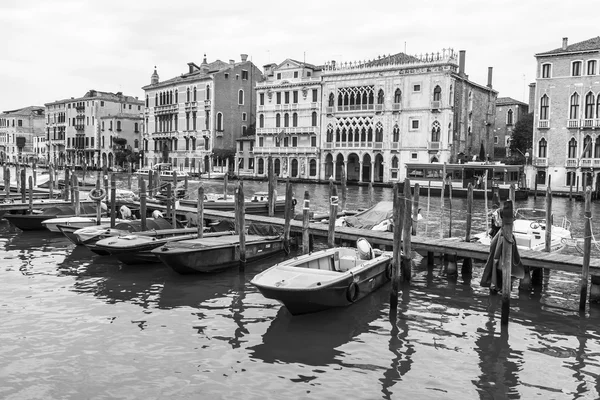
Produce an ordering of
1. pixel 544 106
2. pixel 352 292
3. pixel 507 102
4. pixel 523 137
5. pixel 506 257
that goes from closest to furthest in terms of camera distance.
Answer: pixel 506 257 → pixel 352 292 → pixel 544 106 → pixel 523 137 → pixel 507 102

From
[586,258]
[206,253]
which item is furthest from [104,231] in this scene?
[586,258]

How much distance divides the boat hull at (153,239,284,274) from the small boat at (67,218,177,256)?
2382 mm

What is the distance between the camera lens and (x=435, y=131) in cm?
4259

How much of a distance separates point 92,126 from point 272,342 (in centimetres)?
6985

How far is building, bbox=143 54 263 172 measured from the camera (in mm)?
54125

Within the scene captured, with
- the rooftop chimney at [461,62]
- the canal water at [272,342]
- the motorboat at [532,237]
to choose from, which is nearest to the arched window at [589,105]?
the rooftop chimney at [461,62]

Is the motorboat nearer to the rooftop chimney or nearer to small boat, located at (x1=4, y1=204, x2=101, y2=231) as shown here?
small boat, located at (x1=4, y1=204, x2=101, y2=231)

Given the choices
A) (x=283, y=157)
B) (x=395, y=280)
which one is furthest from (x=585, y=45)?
(x=395, y=280)

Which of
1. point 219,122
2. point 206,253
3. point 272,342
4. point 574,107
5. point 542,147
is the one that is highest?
point 574,107

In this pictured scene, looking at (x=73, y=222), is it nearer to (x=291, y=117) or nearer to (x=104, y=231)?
(x=104, y=231)

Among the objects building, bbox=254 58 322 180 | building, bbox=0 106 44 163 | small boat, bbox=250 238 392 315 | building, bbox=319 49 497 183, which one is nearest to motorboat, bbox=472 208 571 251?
small boat, bbox=250 238 392 315

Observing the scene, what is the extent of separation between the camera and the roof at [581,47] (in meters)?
35.8

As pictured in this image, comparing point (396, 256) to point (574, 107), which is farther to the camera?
point (574, 107)

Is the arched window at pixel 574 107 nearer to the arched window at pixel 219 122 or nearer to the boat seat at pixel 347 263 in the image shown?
the arched window at pixel 219 122
